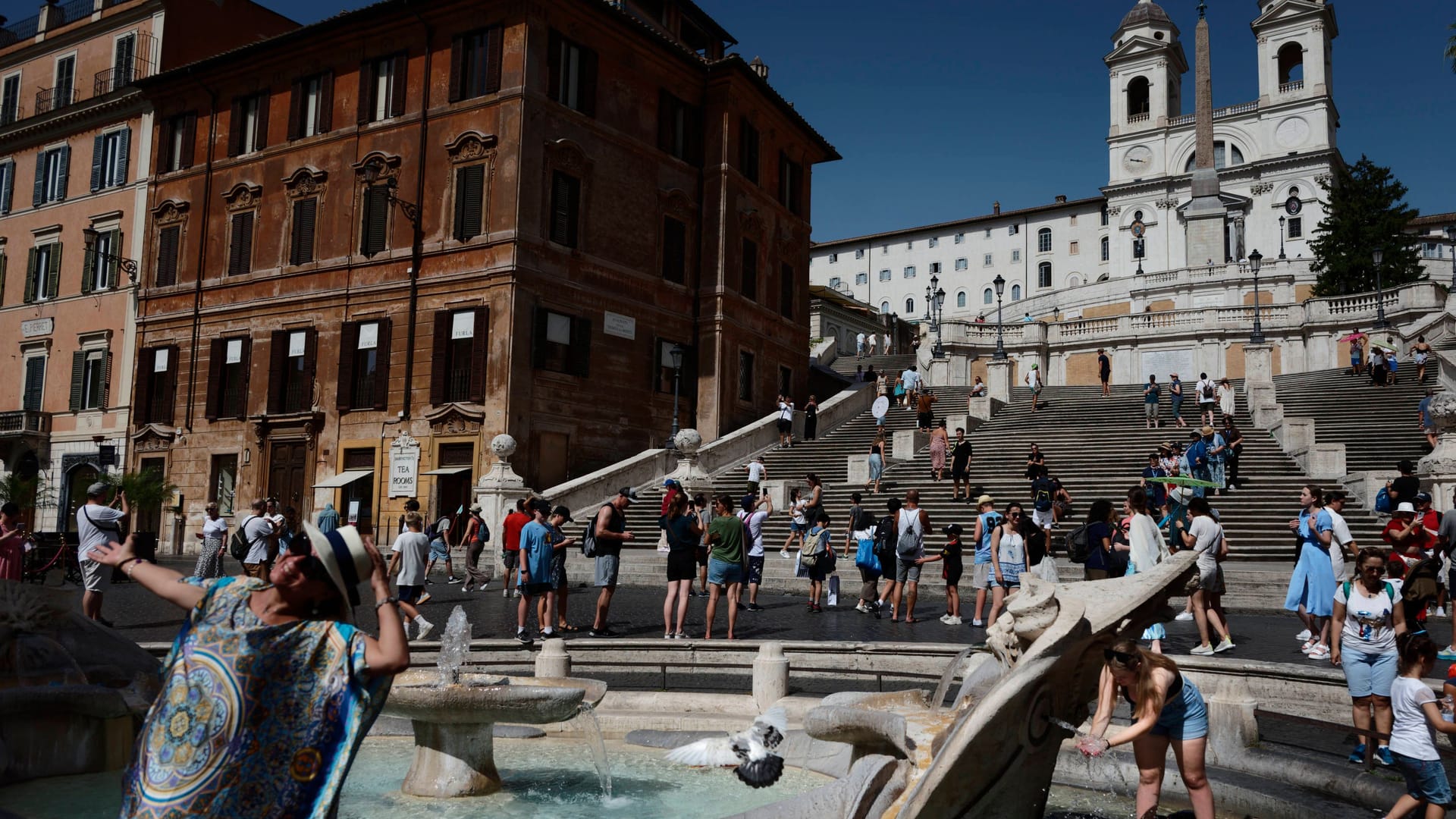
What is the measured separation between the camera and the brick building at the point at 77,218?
34031mm

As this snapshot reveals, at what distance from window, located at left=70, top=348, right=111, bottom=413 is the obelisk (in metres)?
52.8

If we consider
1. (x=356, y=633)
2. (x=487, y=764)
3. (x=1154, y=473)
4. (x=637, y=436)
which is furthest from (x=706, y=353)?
(x=356, y=633)

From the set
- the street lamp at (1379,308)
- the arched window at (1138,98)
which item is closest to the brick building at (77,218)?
the street lamp at (1379,308)

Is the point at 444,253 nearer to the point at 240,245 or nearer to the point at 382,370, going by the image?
the point at 382,370

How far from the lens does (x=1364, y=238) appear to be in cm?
5278

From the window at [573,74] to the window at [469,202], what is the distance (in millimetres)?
2832

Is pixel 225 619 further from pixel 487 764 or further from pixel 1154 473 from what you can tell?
pixel 1154 473

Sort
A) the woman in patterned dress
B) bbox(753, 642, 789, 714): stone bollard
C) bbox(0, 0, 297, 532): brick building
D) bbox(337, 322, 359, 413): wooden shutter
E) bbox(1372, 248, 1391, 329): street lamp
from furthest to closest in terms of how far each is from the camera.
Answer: bbox(1372, 248, 1391, 329): street lamp
bbox(0, 0, 297, 532): brick building
bbox(337, 322, 359, 413): wooden shutter
the woman in patterned dress
bbox(753, 642, 789, 714): stone bollard

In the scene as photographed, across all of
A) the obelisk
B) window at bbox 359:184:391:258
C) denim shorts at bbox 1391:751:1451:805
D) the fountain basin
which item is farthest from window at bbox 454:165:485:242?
the obelisk

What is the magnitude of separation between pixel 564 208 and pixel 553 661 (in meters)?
20.9

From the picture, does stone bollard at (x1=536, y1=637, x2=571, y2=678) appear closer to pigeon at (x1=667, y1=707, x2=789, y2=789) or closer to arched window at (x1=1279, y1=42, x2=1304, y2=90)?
pigeon at (x1=667, y1=707, x2=789, y2=789)

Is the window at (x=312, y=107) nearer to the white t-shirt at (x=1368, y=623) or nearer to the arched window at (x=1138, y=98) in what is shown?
the white t-shirt at (x=1368, y=623)

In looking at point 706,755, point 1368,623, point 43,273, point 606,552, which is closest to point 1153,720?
point 1368,623

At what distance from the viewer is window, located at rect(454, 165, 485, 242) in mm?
27297
